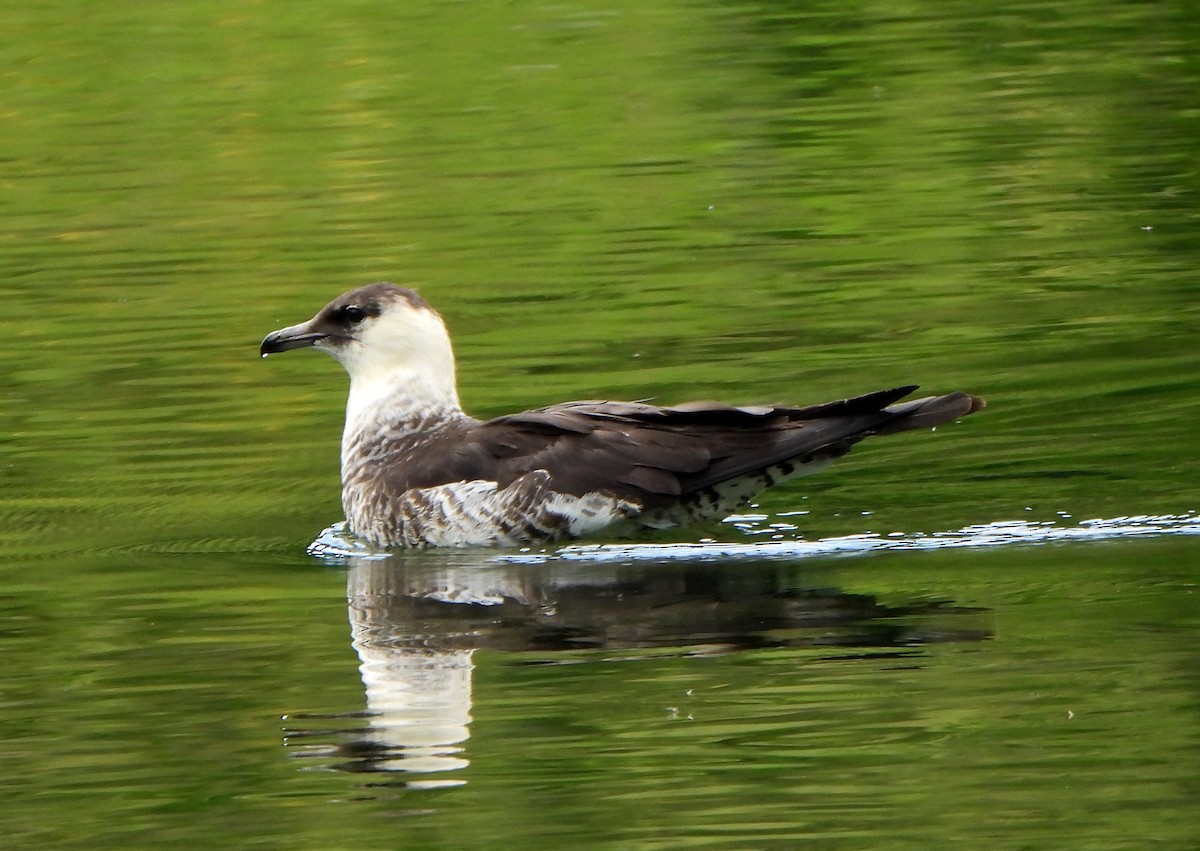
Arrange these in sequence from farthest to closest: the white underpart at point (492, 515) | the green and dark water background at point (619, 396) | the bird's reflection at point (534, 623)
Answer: the white underpart at point (492, 515) < the bird's reflection at point (534, 623) < the green and dark water background at point (619, 396)

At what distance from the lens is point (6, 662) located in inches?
308

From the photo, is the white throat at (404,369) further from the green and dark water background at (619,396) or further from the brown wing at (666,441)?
the brown wing at (666,441)

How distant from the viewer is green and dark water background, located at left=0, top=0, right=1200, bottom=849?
629 centimetres

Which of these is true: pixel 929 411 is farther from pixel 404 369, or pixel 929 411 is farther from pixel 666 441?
pixel 404 369

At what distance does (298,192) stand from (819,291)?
546cm

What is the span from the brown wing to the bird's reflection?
322 millimetres

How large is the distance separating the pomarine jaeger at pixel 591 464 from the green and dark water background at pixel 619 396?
0.63 ft

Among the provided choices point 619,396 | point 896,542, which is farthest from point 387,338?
point 896,542

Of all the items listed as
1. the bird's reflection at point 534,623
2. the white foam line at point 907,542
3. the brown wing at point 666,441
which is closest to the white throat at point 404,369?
the brown wing at point 666,441

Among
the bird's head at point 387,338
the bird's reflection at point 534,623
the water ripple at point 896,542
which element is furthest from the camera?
the bird's head at point 387,338

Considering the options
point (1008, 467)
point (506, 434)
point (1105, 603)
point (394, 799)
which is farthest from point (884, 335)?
point (394, 799)

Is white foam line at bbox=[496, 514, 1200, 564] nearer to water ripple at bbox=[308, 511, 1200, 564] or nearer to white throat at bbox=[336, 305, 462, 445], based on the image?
water ripple at bbox=[308, 511, 1200, 564]

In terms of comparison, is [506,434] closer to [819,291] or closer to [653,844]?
[653,844]

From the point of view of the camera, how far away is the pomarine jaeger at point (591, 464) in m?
8.68
